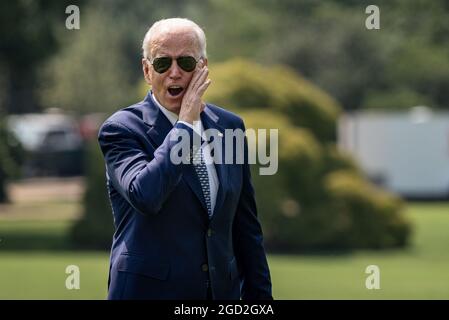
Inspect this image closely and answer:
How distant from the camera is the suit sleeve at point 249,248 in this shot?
498 cm

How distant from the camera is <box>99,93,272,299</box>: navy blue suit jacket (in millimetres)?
4516

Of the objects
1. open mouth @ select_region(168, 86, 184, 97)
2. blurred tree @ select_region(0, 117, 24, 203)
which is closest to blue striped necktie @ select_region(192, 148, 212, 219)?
open mouth @ select_region(168, 86, 184, 97)

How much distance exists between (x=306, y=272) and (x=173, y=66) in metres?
14.3

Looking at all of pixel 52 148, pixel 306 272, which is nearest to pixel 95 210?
pixel 306 272

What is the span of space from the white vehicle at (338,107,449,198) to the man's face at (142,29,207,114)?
33.4m

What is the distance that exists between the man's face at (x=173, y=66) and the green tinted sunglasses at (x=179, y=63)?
1 cm

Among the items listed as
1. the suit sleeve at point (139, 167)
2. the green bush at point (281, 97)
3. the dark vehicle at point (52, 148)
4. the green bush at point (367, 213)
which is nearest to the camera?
the suit sleeve at point (139, 167)

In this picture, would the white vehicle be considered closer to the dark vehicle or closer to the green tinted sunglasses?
the dark vehicle

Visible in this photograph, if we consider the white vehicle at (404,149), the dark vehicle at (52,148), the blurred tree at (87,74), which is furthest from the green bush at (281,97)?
the blurred tree at (87,74)

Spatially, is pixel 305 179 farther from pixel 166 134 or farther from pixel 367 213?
pixel 166 134

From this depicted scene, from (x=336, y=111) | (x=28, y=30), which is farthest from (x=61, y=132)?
(x=336, y=111)

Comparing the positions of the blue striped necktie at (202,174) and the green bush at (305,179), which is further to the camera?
the green bush at (305,179)

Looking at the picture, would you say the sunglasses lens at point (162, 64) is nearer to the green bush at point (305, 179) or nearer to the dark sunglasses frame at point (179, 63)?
the dark sunglasses frame at point (179, 63)
